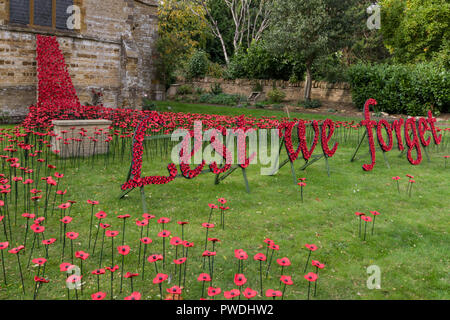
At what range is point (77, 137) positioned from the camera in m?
8.94

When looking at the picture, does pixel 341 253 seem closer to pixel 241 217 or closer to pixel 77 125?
pixel 241 217

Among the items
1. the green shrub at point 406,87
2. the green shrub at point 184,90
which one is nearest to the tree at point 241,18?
the green shrub at point 184,90

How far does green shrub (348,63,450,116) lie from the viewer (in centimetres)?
Result: 1888

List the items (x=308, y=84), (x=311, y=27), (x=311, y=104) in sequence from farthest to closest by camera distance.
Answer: (x=308, y=84) → (x=311, y=104) → (x=311, y=27)

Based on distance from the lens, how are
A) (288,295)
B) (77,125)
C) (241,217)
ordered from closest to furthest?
(288,295) → (241,217) → (77,125)

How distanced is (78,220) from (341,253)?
348 centimetres

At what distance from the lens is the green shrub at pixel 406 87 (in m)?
18.9

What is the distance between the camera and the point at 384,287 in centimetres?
371

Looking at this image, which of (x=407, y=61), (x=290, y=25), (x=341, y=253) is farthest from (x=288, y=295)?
(x=407, y=61)

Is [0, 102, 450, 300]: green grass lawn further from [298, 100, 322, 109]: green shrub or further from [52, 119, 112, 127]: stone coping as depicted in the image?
[298, 100, 322, 109]: green shrub

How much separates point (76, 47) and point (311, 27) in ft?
42.7

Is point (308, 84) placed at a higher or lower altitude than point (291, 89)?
higher

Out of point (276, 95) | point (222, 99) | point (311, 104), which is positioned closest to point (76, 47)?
point (222, 99)

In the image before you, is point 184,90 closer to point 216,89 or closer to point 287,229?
point 216,89
